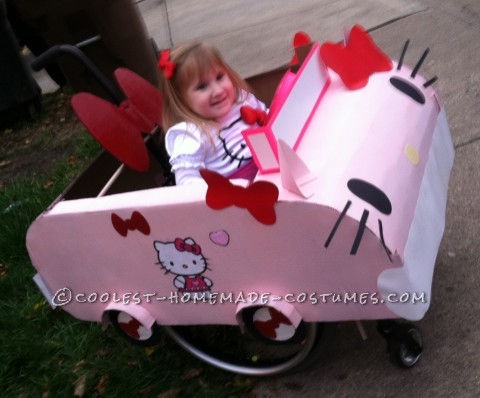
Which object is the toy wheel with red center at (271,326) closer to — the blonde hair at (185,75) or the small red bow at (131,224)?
the small red bow at (131,224)

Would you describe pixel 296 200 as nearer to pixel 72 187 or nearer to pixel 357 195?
pixel 357 195

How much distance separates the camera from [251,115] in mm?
2455

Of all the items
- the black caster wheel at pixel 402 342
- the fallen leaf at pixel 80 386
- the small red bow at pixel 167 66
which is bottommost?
the fallen leaf at pixel 80 386

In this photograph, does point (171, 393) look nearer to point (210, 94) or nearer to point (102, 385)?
Answer: point (102, 385)

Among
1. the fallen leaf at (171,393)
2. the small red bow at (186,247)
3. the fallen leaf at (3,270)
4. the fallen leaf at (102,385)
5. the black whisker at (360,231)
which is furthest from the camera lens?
the fallen leaf at (3,270)

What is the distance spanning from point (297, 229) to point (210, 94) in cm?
76

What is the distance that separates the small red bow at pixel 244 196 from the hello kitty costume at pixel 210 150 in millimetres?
410

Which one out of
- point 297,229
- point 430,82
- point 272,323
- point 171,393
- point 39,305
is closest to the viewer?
point 297,229

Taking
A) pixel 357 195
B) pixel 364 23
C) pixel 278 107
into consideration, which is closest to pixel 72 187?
pixel 278 107

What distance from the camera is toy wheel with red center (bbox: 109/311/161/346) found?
242 centimetres

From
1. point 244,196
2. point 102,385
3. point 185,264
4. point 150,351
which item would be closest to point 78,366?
point 102,385

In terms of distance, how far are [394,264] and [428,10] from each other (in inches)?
172

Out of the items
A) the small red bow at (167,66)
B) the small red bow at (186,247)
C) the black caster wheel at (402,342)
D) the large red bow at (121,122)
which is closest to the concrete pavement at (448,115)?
the black caster wheel at (402,342)

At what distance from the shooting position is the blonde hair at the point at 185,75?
234 centimetres
